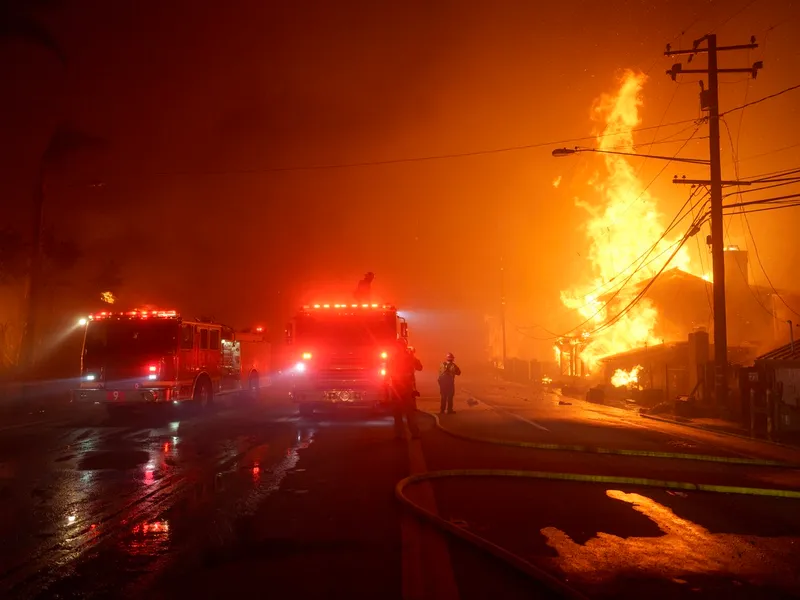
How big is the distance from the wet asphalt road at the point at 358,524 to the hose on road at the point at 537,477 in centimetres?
10

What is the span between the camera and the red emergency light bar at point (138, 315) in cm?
1730

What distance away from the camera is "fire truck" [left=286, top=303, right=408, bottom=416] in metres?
15.7

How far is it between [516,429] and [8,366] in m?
25.9

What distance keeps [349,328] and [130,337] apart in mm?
5766

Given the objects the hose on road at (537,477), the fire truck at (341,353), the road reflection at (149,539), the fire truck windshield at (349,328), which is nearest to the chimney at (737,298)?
the fire truck windshield at (349,328)

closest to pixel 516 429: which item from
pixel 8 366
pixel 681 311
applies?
pixel 8 366

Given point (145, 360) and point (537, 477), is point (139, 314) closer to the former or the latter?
point (145, 360)

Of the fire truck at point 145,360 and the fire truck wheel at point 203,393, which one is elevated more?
the fire truck at point 145,360

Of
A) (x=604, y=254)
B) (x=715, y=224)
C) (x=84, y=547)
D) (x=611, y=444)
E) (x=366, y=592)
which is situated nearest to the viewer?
(x=366, y=592)

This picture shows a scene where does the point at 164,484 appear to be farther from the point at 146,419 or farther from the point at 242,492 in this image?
the point at 146,419

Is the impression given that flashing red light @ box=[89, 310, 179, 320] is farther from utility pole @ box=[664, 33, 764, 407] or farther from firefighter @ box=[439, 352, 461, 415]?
utility pole @ box=[664, 33, 764, 407]

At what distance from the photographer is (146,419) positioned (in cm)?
1753

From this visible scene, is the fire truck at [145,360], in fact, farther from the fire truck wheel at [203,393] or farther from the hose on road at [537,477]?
the hose on road at [537,477]

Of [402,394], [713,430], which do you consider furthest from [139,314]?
[713,430]
